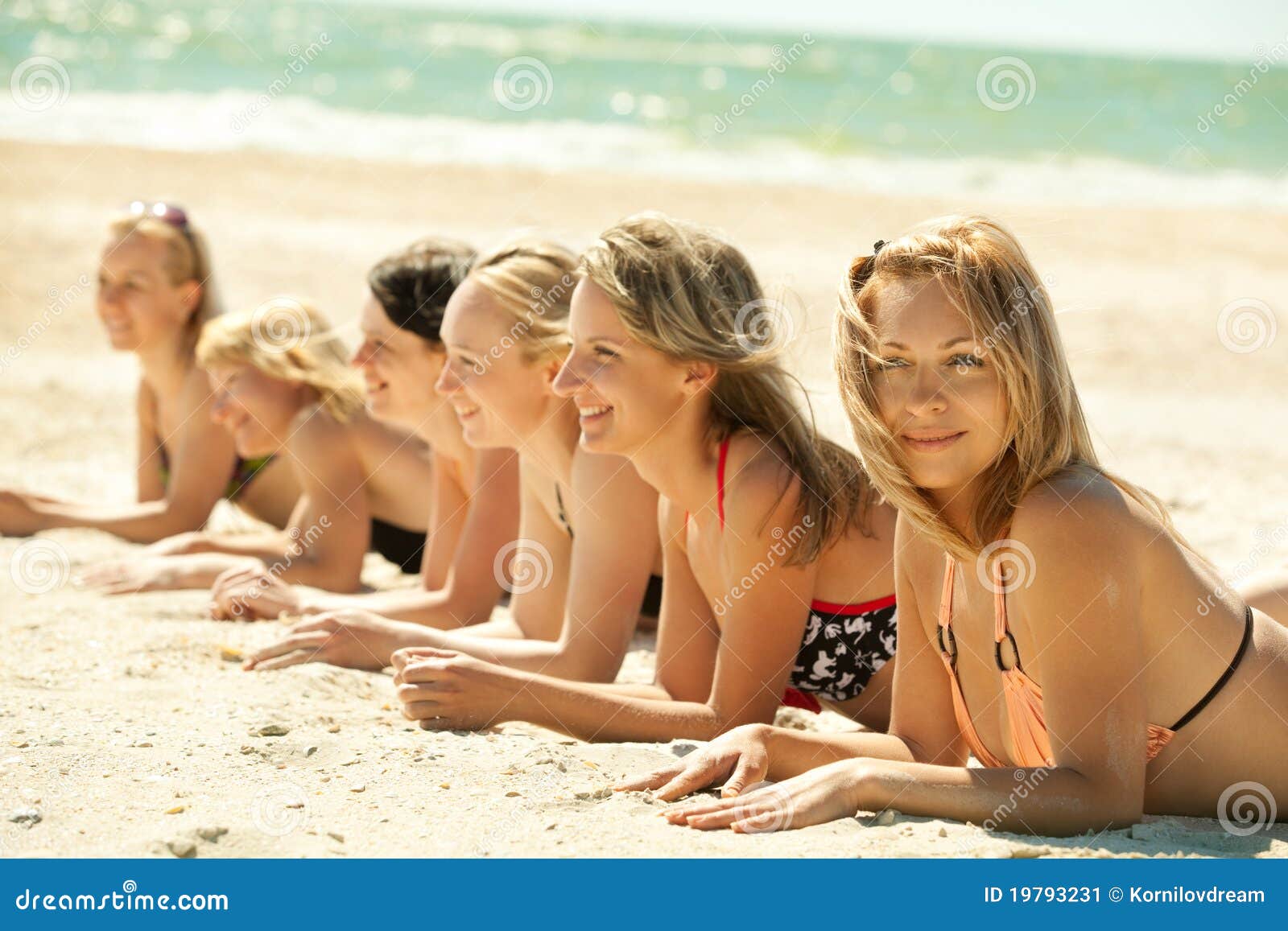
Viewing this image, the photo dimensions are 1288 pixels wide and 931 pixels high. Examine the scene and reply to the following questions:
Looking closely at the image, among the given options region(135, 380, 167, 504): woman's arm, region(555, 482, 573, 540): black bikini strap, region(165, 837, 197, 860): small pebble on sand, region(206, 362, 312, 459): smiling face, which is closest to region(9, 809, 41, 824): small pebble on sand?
region(165, 837, 197, 860): small pebble on sand

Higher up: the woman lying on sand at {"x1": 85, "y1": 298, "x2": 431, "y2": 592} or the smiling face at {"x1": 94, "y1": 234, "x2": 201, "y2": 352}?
the smiling face at {"x1": 94, "y1": 234, "x2": 201, "y2": 352}

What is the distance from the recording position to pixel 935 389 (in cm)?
290

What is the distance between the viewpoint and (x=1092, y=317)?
38.3 ft

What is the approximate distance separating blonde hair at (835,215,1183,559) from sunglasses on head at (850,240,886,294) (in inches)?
0.6

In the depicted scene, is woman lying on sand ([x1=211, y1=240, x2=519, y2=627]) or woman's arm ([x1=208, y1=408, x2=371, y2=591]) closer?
woman lying on sand ([x1=211, y1=240, x2=519, y2=627])

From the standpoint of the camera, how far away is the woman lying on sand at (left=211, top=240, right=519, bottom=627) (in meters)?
5.04

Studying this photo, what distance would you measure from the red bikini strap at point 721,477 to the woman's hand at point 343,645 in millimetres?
1222

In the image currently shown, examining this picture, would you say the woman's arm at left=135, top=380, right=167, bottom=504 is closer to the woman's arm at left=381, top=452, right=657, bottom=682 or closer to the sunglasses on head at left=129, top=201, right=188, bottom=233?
the sunglasses on head at left=129, top=201, right=188, bottom=233

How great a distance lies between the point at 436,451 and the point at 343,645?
1275mm

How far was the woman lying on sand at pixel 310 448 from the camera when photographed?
5.74m

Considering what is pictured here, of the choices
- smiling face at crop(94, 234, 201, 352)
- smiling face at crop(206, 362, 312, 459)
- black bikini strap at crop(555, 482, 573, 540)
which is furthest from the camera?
smiling face at crop(94, 234, 201, 352)

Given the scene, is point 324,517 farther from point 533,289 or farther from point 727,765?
point 727,765

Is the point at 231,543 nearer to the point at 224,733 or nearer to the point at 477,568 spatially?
the point at 477,568
